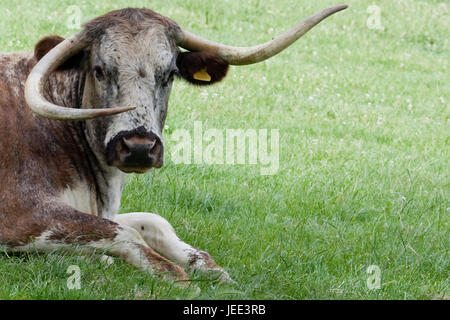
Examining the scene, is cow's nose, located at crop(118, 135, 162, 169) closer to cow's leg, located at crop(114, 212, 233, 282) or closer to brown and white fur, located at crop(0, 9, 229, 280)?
brown and white fur, located at crop(0, 9, 229, 280)

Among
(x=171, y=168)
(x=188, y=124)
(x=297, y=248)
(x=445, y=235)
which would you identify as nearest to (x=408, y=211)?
(x=445, y=235)

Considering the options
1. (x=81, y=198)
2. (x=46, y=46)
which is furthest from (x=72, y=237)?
(x=46, y=46)

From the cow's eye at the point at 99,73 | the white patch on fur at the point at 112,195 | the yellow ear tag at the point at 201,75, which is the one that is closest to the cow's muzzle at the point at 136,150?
the cow's eye at the point at 99,73

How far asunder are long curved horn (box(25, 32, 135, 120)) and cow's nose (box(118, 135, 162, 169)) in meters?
0.56

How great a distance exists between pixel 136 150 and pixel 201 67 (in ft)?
5.39

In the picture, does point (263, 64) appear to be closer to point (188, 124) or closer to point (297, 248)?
point (188, 124)

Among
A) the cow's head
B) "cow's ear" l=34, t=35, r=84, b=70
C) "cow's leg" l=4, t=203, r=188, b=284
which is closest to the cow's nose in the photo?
the cow's head

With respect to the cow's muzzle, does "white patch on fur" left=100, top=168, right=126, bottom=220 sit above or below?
below

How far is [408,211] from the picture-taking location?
8.99 metres

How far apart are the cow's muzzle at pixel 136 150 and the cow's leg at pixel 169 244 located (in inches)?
32.6

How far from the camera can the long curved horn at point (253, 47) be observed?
697cm

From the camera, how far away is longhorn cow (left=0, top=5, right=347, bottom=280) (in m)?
6.48
